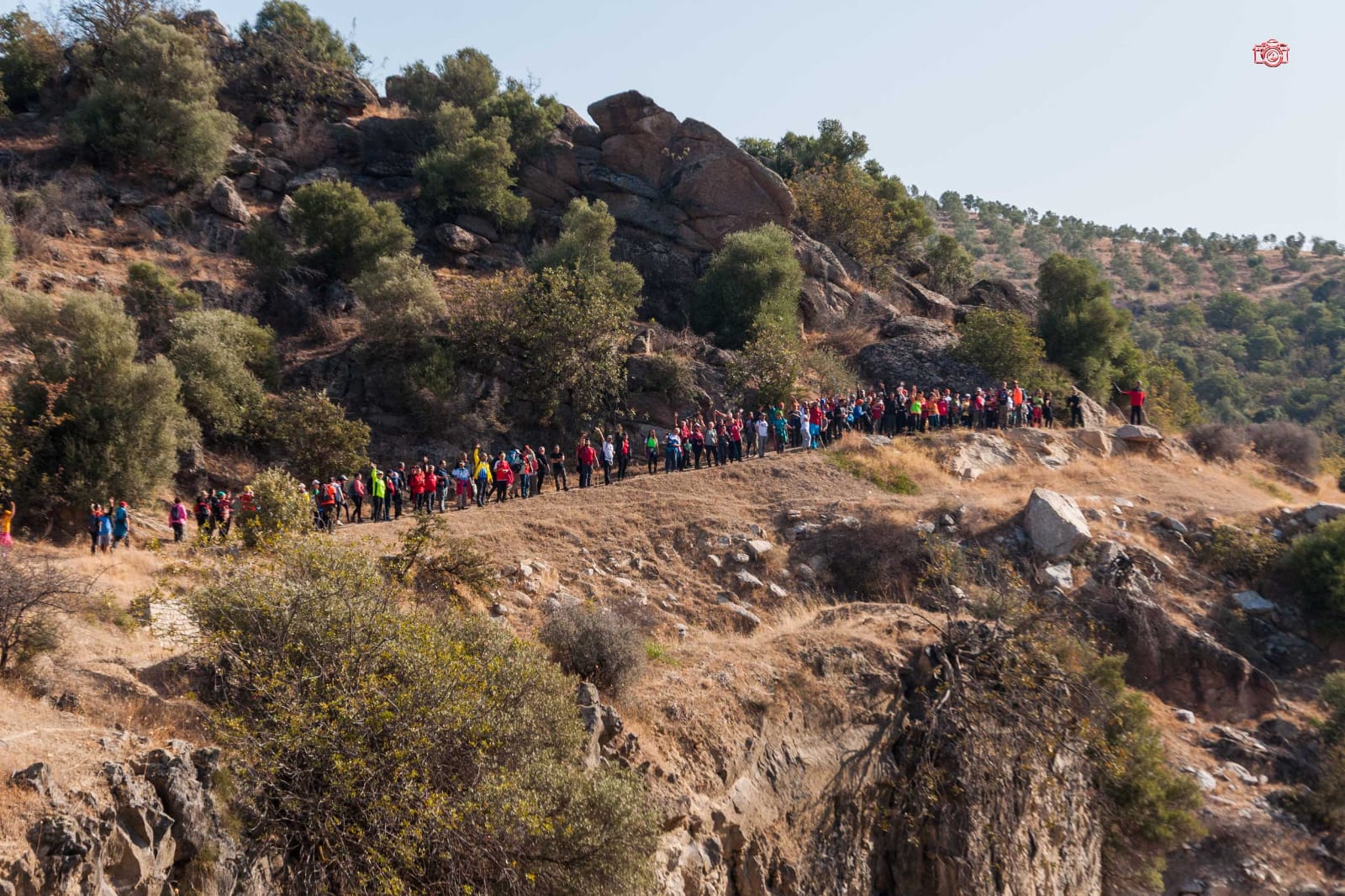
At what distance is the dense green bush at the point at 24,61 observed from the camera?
125ft

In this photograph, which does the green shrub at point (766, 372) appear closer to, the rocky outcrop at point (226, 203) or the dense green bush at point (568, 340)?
the dense green bush at point (568, 340)

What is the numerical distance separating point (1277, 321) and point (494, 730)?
74607mm

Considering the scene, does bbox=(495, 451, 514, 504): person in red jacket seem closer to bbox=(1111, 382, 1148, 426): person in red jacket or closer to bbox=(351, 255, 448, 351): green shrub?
bbox=(351, 255, 448, 351): green shrub

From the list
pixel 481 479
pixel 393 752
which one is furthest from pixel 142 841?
pixel 481 479

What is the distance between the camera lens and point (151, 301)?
85.4 feet

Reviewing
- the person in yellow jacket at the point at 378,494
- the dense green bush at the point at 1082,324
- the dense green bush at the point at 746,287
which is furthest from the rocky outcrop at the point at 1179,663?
the dense green bush at the point at 1082,324

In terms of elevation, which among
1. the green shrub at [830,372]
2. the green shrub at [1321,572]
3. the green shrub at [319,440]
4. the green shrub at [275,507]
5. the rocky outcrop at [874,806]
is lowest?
the rocky outcrop at [874,806]

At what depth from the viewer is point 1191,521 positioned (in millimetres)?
23219

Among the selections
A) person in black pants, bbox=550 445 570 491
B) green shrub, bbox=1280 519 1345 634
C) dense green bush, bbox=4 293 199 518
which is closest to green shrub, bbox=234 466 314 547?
dense green bush, bbox=4 293 199 518

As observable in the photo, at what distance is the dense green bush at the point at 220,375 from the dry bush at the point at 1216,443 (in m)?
27.0

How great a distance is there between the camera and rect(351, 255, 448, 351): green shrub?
27344 mm

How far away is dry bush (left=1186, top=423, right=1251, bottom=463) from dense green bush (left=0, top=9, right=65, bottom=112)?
43923 mm

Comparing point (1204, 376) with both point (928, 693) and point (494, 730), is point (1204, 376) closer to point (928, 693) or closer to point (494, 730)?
point (928, 693)

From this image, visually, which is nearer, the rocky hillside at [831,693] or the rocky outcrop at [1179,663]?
the rocky hillside at [831,693]
